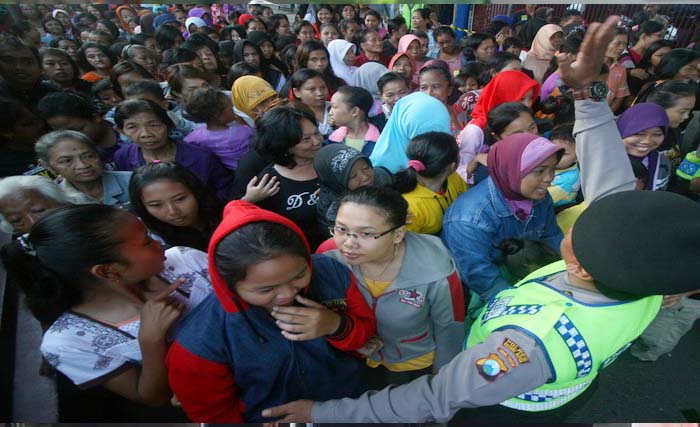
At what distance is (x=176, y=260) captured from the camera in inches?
58.1

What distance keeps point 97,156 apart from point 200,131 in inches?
31.2

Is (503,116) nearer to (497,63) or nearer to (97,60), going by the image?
(497,63)

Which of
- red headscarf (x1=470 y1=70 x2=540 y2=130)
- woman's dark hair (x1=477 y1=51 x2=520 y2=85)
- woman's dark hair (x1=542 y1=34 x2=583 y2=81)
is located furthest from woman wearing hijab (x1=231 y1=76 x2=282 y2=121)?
woman's dark hair (x1=542 y1=34 x2=583 y2=81)

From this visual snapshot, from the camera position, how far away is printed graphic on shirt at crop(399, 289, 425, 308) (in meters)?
1.43

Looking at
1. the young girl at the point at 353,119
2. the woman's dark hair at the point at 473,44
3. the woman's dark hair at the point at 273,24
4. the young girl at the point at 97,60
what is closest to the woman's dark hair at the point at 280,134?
the young girl at the point at 353,119

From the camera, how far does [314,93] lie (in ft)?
10.4

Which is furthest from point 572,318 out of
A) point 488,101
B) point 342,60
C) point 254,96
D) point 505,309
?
point 342,60

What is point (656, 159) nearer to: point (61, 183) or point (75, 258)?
point (75, 258)

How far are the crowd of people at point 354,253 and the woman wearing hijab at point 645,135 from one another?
0.6 inches

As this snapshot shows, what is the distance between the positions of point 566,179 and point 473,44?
3.38 meters

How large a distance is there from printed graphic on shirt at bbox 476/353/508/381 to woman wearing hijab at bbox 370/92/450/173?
1630 millimetres

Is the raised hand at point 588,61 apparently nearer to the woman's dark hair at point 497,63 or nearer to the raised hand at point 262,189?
the raised hand at point 262,189

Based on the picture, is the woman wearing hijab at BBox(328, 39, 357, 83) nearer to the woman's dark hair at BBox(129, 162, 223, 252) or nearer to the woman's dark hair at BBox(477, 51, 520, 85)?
Result: the woman's dark hair at BBox(477, 51, 520, 85)

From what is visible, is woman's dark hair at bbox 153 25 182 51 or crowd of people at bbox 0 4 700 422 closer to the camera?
crowd of people at bbox 0 4 700 422
